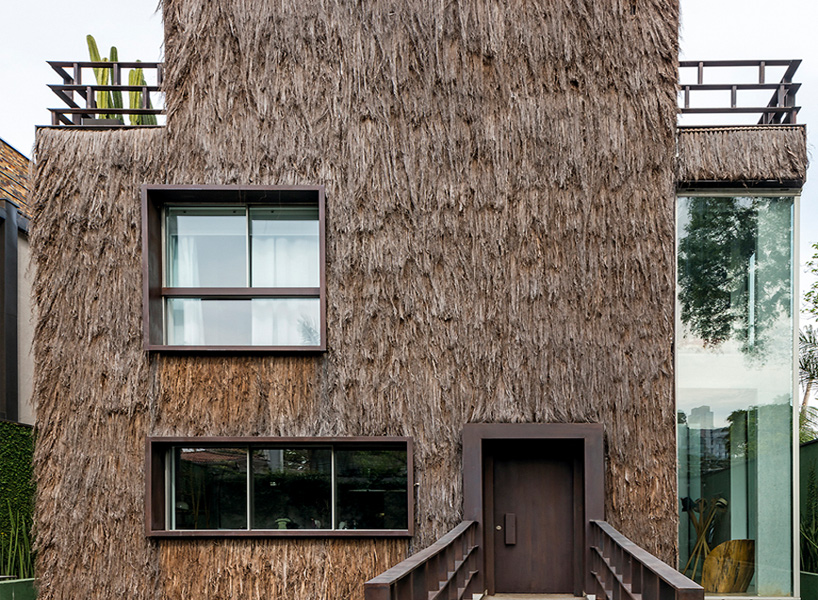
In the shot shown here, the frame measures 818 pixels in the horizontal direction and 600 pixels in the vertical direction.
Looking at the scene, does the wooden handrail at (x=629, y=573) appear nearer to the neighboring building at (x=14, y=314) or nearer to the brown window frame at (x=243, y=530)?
the brown window frame at (x=243, y=530)

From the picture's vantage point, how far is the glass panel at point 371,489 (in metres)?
7.61

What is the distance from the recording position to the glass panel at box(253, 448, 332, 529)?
7.63 meters

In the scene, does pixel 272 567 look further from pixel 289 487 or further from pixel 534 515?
pixel 534 515

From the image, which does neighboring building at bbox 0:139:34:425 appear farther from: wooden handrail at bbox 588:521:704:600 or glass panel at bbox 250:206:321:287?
wooden handrail at bbox 588:521:704:600

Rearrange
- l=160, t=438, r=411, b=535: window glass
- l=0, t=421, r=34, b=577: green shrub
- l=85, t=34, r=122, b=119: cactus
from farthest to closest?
l=85, t=34, r=122, b=119: cactus, l=0, t=421, r=34, b=577: green shrub, l=160, t=438, r=411, b=535: window glass

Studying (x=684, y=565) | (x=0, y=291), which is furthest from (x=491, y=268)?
(x=0, y=291)

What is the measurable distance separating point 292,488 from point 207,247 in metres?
3.02

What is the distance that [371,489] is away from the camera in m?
7.66

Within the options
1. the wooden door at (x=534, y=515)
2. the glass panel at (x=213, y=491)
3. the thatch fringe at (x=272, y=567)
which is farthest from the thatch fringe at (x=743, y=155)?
the glass panel at (x=213, y=491)

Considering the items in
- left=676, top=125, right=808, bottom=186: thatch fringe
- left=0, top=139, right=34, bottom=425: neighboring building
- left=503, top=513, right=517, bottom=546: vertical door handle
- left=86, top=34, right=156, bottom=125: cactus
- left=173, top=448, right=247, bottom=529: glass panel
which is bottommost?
left=503, top=513, right=517, bottom=546: vertical door handle

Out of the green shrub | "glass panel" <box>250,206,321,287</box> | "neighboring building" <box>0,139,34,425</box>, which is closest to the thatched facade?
"glass panel" <box>250,206,321,287</box>

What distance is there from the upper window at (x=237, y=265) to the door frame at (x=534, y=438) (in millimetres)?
2192

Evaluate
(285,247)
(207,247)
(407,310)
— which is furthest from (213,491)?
(407,310)

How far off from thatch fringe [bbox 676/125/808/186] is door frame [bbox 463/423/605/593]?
3.20 meters
